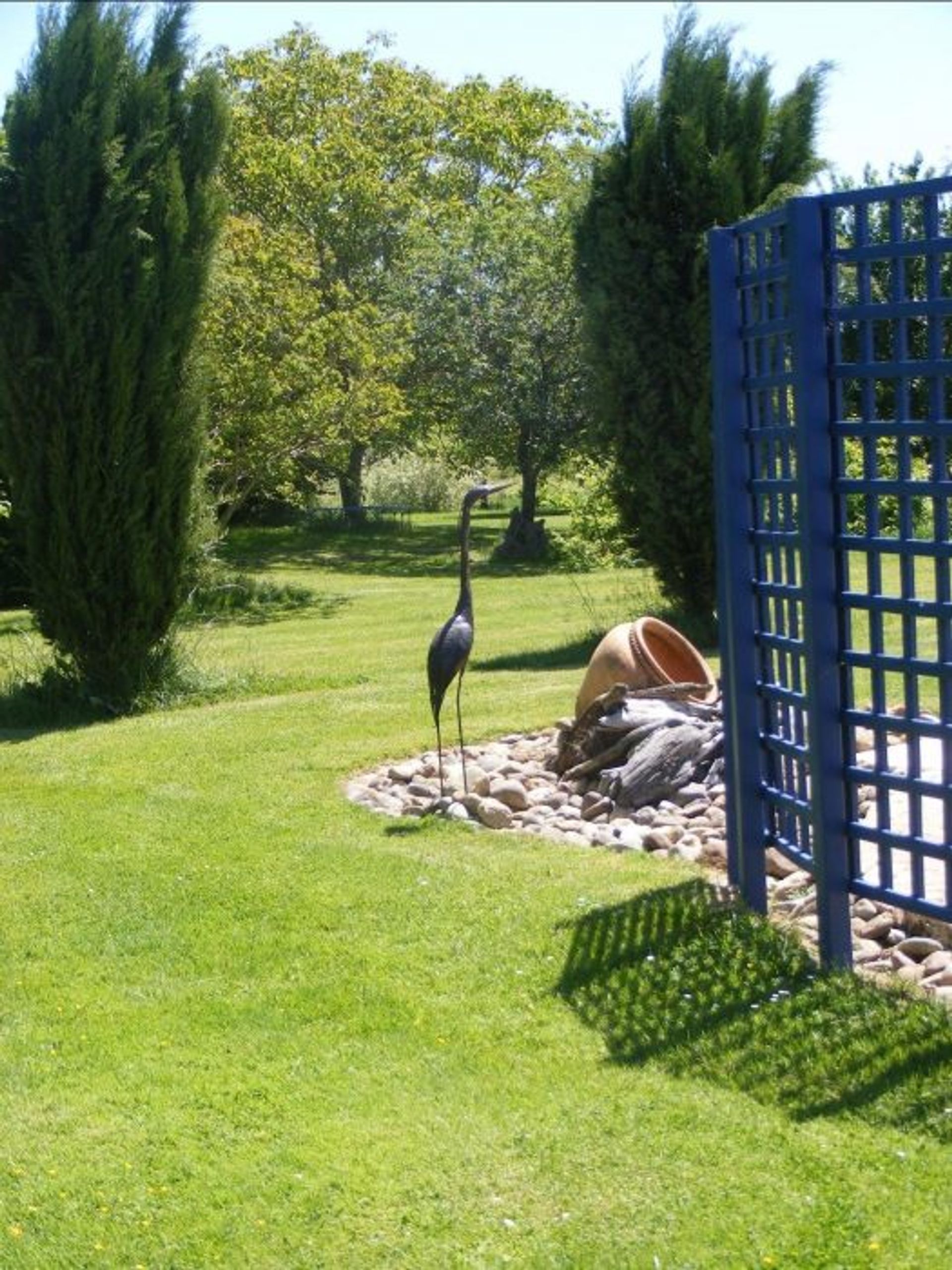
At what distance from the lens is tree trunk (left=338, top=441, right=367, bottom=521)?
1243 inches

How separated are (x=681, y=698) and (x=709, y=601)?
17.8 ft

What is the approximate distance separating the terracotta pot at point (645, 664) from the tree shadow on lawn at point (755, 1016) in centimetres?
282

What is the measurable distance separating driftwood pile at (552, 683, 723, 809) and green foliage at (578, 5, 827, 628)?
5082 millimetres

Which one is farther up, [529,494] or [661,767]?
[529,494]

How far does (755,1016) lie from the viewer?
15.5 ft

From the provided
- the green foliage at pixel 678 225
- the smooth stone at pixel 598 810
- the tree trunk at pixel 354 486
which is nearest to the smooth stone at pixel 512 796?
the smooth stone at pixel 598 810

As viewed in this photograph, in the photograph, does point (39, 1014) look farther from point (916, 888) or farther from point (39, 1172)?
point (916, 888)

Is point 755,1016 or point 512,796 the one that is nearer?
point 755,1016

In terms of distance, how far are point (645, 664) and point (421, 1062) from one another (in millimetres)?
4211

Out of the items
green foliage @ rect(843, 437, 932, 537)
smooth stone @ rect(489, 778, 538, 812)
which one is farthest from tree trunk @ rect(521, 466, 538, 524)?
smooth stone @ rect(489, 778, 538, 812)

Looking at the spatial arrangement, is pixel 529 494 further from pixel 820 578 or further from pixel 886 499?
pixel 820 578

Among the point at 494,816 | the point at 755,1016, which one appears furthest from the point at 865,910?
the point at 494,816

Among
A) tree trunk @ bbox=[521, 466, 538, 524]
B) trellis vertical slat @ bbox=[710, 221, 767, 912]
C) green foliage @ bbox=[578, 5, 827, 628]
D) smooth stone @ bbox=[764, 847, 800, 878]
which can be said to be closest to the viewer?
trellis vertical slat @ bbox=[710, 221, 767, 912]

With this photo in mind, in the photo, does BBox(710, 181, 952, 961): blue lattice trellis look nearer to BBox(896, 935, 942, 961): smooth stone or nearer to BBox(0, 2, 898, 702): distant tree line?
BBox(896, 935, 942, 961): smooth stone
